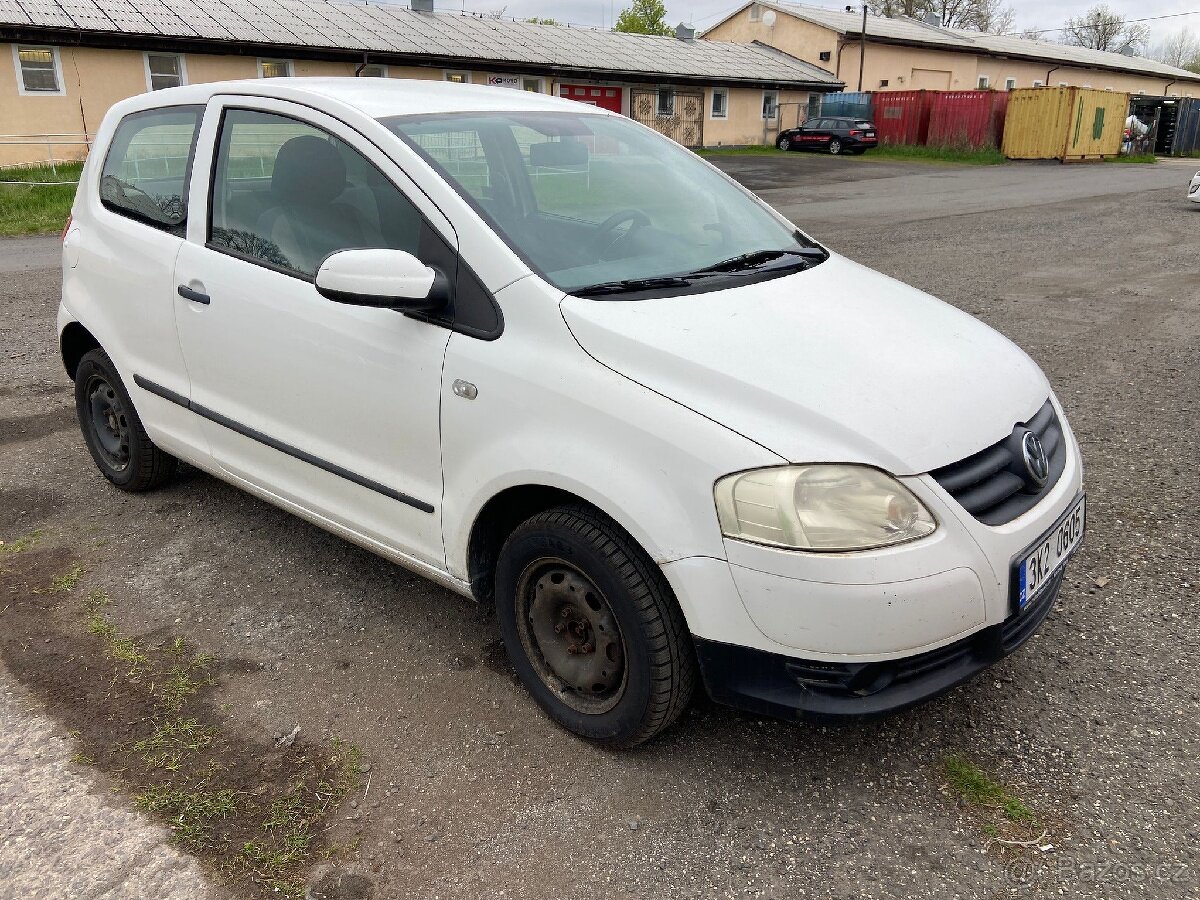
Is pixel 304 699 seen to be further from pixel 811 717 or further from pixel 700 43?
pixel 700 43

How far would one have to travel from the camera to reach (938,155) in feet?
105

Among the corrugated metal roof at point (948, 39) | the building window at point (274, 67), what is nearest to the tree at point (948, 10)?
the corrugated metal roof at point (948, 39)

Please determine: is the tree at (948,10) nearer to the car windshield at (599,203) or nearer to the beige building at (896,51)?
the beige building at (896,51)

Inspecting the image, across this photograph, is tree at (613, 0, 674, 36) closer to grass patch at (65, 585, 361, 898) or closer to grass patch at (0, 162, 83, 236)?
grass patch at (0, 162, 83, 236)

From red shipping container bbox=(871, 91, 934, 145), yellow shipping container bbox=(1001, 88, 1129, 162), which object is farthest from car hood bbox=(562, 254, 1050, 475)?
red shipping container bbox=(871, 91, 934, 145)

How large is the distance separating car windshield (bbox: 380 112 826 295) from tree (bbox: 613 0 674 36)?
2598 inches

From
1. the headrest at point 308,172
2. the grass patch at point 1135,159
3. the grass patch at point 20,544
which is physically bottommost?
the grass patch at point 20,544

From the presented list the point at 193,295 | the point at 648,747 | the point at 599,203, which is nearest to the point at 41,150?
the point at 193,295

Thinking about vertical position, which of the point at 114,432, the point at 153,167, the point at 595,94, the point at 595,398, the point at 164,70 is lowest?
the point at 114,432

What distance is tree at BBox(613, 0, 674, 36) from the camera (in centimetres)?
6406

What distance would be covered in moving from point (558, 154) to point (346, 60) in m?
26.2

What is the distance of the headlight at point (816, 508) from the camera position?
7.11 ft

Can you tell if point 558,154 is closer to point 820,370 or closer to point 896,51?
point 820,370

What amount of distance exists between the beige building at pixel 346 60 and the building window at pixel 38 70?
26 millimetres
